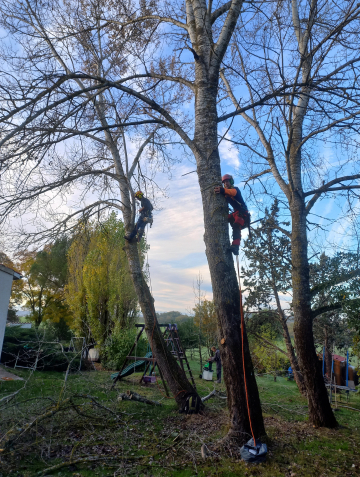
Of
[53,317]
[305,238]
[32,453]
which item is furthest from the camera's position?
[53,317]

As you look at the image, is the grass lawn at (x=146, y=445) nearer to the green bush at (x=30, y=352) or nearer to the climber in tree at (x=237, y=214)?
the climber in tree at (x=237, y=214)

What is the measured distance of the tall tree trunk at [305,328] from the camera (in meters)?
5.86

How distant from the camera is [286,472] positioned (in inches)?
147

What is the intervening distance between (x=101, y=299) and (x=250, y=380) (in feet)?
46.5

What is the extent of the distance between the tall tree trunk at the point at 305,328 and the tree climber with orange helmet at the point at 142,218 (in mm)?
3228

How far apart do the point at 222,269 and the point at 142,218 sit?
368cm

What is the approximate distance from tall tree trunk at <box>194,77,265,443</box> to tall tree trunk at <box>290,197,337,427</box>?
6.78 ft

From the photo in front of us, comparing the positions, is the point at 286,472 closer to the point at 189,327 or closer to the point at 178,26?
the point at 178,26

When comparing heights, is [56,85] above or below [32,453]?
above

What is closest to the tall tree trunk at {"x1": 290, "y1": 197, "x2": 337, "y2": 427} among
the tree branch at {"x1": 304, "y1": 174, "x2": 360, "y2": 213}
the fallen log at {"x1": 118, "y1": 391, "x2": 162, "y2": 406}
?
the tree branch at {"x1": 304, "y1": 174, "x2": 360, "y2": 213}

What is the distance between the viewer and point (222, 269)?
15.0ft

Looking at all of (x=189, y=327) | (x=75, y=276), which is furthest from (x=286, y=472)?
(x=189, y=327)

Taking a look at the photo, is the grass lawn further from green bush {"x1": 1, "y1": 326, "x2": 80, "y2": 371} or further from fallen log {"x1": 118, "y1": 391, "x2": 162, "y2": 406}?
green bush {"x1": 1, "y1": 326, "x2": 80, "y2": 371}

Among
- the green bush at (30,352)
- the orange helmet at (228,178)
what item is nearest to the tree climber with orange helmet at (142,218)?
the orange helmet at (228,178)
